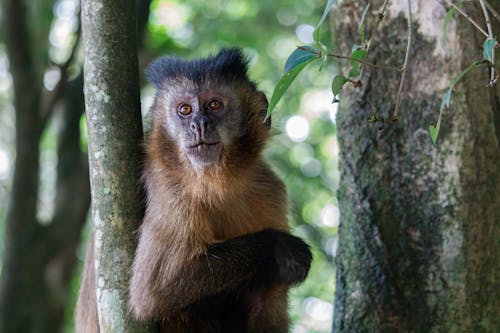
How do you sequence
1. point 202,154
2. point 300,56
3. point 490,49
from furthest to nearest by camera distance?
1. point 202,154
2. point 300,56
3. point 490,49

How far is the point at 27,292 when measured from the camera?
26.7ft

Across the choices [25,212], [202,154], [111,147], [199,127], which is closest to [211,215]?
[202,154]

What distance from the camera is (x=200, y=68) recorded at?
16.6 ft

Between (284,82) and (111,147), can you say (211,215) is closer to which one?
(111,147)

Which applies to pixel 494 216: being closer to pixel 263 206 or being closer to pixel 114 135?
pixel 263 206

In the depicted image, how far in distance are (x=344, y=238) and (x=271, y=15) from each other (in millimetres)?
7927

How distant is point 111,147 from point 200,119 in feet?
3.03

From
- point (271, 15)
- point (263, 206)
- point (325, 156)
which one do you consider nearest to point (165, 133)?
point (263, 206)

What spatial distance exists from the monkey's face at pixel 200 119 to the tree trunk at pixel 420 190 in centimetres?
79

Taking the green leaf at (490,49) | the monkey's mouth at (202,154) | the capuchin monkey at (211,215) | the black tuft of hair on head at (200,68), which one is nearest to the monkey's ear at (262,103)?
the capuchin monkey at (211,215)

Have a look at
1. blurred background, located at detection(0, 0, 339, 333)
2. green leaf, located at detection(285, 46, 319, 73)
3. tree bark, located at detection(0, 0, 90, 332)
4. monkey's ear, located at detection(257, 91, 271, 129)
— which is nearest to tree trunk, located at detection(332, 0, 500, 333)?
monkey's ear, located at detection(257, 91, 271, 129)

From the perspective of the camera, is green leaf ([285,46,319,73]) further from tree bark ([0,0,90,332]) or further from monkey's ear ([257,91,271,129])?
tree bark ([0,0,90,332])

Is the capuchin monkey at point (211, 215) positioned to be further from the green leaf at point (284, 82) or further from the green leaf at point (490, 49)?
the green leaf at point (490, 49)

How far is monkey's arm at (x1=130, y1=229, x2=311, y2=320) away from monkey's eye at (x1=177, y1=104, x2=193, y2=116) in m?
0.95
